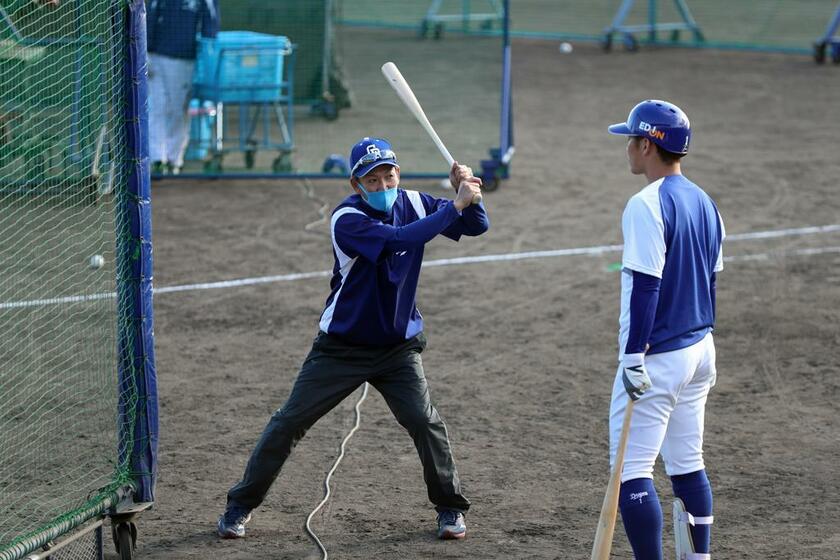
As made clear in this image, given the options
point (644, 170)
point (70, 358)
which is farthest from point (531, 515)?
point (70, 358)

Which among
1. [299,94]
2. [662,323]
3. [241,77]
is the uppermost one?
[662,323]

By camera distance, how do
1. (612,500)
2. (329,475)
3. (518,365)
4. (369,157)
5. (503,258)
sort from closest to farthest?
(612,500) → (369,157) → (329,475) → (518,365) → (503,258)

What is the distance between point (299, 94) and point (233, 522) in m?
10.7

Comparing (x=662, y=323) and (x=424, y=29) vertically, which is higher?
(x=662, y=323)

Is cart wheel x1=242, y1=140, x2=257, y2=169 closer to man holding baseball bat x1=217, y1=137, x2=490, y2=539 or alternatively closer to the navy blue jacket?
the navy blue jacket

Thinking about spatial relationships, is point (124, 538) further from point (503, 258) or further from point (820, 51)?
point (820, 51)

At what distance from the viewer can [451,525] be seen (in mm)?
5883

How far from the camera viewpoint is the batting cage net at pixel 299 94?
13.2 metres

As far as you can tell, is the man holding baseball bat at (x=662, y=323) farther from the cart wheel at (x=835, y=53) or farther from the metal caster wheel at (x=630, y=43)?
the metal caster wheel at (x=630, y=43)

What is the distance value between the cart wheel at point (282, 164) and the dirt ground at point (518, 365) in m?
0.18

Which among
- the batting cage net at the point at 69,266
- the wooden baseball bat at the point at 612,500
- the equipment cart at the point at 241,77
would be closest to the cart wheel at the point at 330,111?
the equipment cart at the point at 241,77

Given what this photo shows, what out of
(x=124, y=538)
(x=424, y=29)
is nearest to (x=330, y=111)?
(x=424, y=29)

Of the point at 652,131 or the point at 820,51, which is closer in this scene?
the point at 652,131

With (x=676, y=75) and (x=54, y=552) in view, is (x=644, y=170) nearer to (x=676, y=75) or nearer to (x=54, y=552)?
(x=54, y=552)
